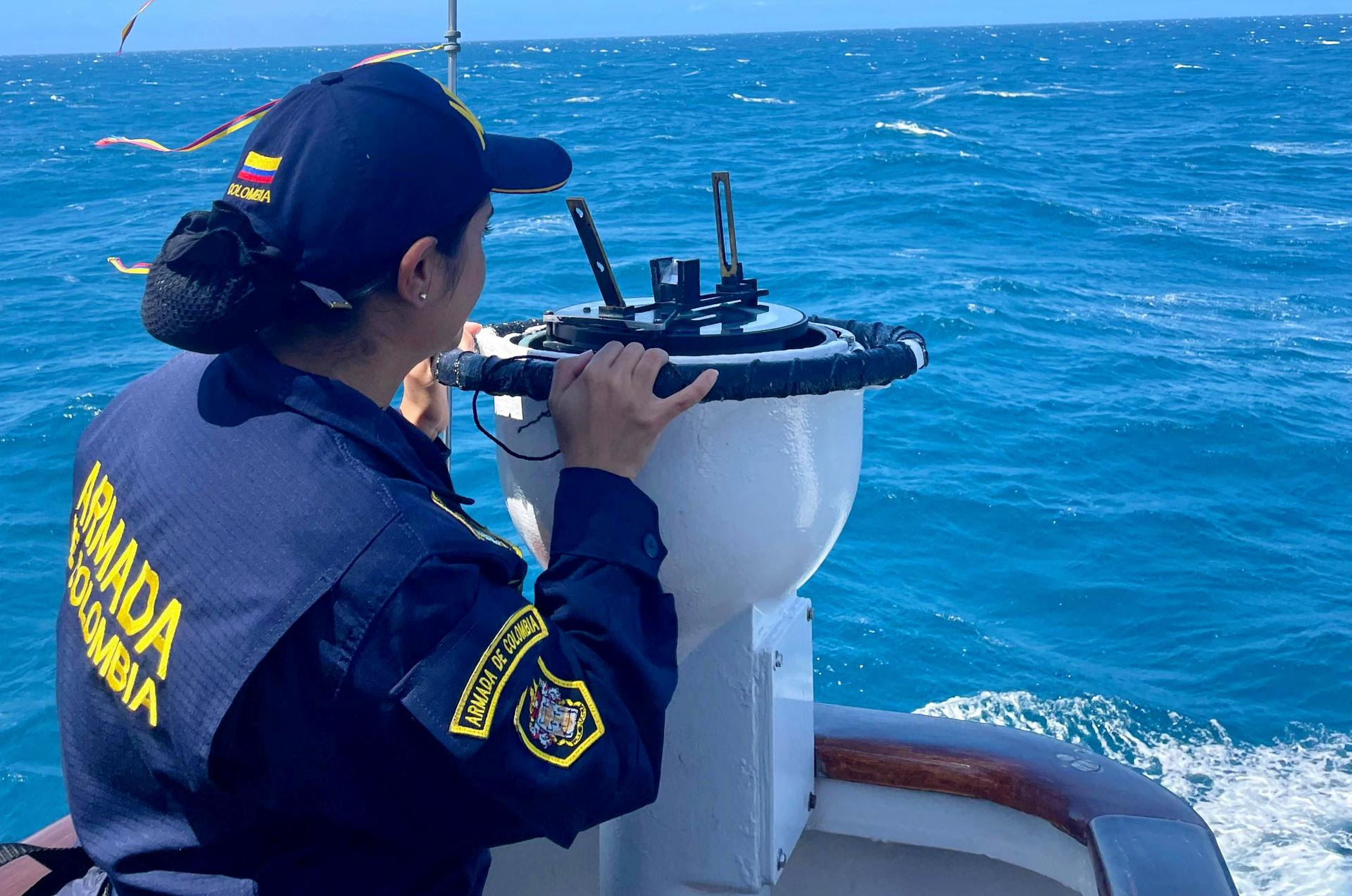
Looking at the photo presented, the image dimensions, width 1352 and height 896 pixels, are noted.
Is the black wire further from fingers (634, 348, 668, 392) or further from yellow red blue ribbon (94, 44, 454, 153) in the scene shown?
yellow red blue ribbon (94, 44, 454, 153)

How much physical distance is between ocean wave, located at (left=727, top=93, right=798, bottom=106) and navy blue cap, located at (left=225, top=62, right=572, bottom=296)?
1304 inches

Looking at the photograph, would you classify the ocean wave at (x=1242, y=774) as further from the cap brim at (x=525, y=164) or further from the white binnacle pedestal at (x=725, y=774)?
the cap brim at (x=525, y=164)

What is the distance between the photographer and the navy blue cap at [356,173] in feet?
3.17

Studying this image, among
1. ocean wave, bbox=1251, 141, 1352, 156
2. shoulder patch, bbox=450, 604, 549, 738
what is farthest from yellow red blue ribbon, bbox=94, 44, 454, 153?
ocean wave, bbox=1251, 141, 1352, 156

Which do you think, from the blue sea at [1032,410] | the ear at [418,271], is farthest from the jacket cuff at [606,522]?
the blue sea at [1032,410]

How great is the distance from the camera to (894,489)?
303 inches

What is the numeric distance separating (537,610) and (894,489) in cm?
689

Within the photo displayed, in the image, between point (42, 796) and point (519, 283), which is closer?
point (42, 796)

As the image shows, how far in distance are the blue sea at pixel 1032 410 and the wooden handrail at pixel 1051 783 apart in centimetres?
271

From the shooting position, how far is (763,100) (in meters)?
34.1

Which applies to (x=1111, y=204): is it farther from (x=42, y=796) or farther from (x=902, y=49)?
(x=902, y=49)

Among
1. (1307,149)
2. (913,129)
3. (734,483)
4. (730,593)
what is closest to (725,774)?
(730,593)

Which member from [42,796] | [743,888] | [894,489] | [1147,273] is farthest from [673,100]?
[743,888]

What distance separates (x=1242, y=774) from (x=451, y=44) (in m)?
4.39
